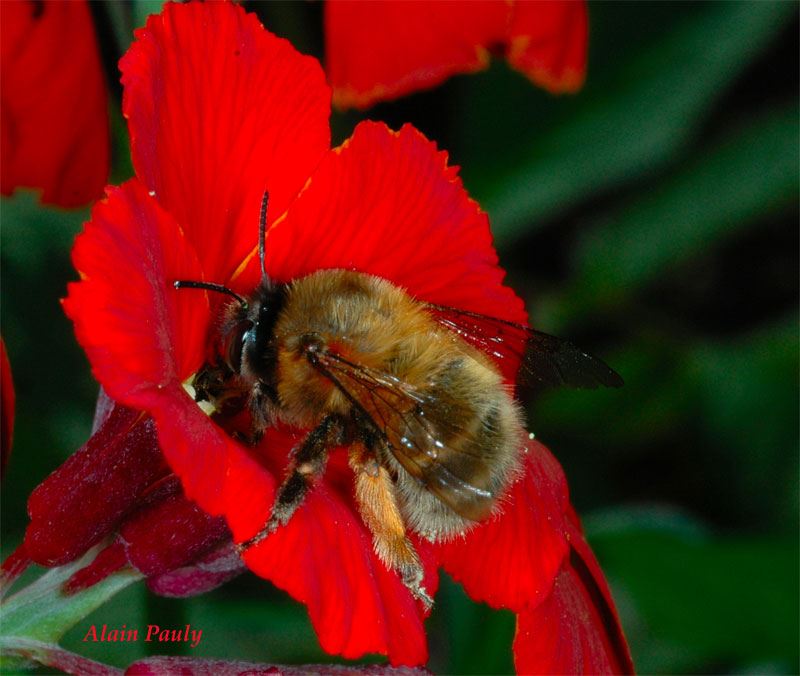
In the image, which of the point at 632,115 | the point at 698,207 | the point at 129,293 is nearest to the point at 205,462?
the point at 129,293

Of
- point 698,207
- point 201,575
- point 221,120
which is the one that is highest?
point 221,120

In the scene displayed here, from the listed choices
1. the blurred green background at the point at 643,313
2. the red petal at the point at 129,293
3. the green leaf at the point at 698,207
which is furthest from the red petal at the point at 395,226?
the green leaf at the point at 698,207

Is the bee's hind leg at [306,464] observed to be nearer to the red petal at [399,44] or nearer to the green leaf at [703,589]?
the red petal at [399,44]

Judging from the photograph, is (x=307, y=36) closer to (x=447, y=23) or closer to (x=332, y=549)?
(x=447, y=23)

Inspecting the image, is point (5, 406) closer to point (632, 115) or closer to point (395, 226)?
point (395, 226)

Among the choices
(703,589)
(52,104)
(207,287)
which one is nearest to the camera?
Answer: (207,287)

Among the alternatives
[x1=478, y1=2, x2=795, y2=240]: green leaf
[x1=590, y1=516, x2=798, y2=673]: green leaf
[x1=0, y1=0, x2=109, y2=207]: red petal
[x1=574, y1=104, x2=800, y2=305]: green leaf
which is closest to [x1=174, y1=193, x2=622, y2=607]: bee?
[x1=0, y1=0, x2=109, y2=207]: red petal

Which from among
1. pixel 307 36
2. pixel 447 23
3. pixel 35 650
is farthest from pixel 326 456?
pixel 307 36
